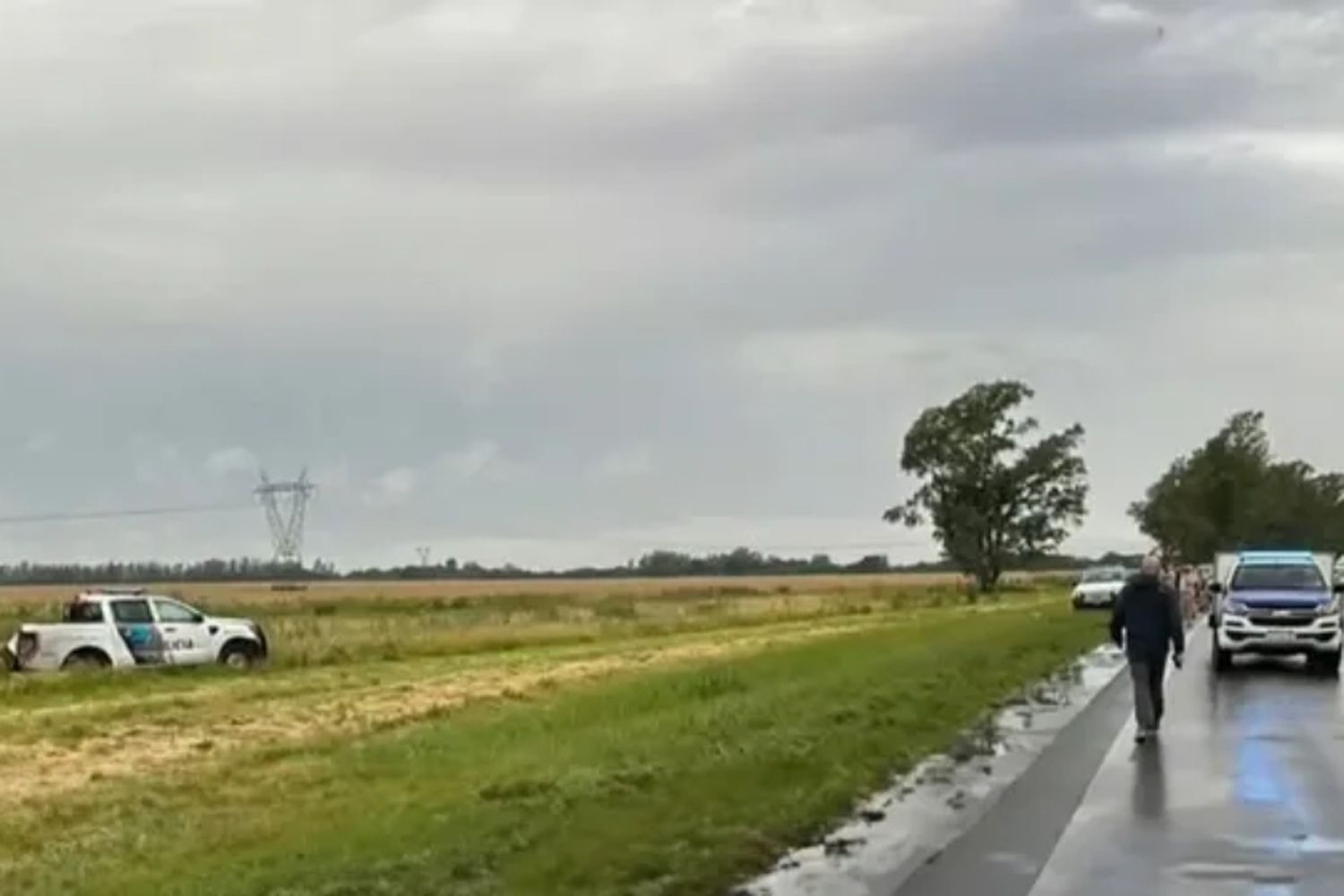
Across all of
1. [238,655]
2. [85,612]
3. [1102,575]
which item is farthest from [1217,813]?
[1102,575]

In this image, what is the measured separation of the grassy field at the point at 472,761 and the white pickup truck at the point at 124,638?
101 centimetres

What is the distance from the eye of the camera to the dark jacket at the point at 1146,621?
2267cm

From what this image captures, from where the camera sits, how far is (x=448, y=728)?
24.3 metres

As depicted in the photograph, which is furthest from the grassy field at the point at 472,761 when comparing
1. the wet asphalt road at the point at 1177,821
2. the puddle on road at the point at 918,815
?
the wet asphalt road at the point at 1177,821

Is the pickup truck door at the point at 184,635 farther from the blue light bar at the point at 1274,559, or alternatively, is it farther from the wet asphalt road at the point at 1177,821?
the wet asphalt road at the point at 1177,821

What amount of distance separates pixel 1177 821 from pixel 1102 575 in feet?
199

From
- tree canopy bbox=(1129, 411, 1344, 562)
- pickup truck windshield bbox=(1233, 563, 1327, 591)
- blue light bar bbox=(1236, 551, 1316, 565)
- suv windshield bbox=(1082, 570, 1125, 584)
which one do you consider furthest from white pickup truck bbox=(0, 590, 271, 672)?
tree canopy bbox=(1129, 411, 1344, 562)

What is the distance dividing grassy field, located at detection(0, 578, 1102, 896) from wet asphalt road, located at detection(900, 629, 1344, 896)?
1351mm

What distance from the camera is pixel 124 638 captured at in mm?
40031

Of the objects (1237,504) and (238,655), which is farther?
(1237,504)

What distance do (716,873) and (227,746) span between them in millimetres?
12371

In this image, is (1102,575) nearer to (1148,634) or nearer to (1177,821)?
→ (1148,634)

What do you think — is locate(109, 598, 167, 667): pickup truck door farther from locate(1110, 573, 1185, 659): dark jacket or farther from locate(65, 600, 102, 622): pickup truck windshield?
locate(1110, 573, 1185, 659): dark jacket

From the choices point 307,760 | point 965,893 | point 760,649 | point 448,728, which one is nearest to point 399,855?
point 965,893
